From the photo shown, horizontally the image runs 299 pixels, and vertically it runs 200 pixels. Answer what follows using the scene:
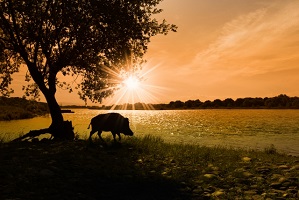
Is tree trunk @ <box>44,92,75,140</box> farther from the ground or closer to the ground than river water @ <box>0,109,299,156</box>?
farther from the ground

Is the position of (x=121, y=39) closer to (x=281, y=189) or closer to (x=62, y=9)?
(x=62, y=9)

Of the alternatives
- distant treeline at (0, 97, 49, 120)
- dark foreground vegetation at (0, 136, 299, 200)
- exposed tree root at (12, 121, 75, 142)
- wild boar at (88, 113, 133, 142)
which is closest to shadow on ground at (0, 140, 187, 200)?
dark foreground vegetation at (0, 136, 299, 200)

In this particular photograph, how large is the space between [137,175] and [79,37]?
515 inches

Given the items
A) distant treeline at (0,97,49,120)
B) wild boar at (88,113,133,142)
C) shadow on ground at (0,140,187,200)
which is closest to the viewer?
shadow on ground at (0,140,187,200)

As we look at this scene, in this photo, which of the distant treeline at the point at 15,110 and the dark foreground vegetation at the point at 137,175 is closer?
the dark foreground vegetation at the point at 137,175

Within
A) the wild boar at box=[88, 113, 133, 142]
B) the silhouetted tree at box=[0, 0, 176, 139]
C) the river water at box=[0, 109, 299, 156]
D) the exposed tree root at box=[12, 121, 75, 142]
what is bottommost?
the river water at box=[0, 109, 299, 156]

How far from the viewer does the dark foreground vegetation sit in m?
10.9

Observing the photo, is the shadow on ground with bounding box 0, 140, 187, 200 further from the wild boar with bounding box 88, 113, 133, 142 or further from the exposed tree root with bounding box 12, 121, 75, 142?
the exposed tree root with bounding box 12, 121, 75, 142

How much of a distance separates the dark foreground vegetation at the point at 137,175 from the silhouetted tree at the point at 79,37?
26.3 ft

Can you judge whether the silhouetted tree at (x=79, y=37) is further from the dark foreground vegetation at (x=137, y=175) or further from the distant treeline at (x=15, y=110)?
the distant treeline at (x=15, y=110)

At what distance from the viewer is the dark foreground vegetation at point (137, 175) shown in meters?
10.9

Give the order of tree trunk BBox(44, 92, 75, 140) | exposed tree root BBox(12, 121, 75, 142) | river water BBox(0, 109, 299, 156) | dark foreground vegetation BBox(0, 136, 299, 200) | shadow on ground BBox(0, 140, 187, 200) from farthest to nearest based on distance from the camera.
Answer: river water BBox(0, 109, 299, 156) < tree trunk BBox(44, 92, 75, 140) < exposed tree root BBox(12, 121, 75, 142) < dark foreground vegetation BBox(0, 136, 299, 200) < shadow on ground BBox(0, 140, 187, 200)

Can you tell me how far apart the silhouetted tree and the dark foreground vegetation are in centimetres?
803

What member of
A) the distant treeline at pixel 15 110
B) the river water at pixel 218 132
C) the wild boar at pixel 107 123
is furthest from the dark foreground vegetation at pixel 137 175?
the distant treeline at pixel 15 110
